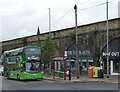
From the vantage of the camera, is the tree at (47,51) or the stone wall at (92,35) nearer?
the stone wall at (92,35)

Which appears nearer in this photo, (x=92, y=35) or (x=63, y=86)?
(x=63, y=86)

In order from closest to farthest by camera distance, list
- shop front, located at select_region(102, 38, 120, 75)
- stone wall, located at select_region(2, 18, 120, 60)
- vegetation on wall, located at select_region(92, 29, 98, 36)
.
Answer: shop front, located at select_region(102, 38, 120, 75) < stone wall, located at select_region(2, 18, 120, 60) < vegetation on wall, located at select_region(92, 29, 98, 36)

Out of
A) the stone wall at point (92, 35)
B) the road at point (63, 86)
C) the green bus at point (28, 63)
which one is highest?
the stone wall at point (92, 35)

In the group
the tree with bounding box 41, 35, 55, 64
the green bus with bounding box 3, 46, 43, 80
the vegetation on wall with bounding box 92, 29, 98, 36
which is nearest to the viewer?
the green bus with bounding box 3, 46, 43, 80

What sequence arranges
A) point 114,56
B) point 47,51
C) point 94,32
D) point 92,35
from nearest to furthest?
1. point 114,56
2. point 47,51
3. point 94,32
4. point 92,35

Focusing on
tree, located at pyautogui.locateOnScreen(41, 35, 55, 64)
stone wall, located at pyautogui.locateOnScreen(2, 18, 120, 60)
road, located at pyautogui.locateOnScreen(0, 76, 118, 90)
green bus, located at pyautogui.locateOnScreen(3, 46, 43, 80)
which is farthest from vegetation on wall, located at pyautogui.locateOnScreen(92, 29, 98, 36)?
road, located at pyautogui.locateOnScreen(0, 76, 118, 90)

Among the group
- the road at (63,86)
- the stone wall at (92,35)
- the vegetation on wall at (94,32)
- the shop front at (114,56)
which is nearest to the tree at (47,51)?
the stone wall at (92,35)

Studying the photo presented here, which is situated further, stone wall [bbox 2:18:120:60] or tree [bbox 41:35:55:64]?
tree [bbox 41:35:55:64]

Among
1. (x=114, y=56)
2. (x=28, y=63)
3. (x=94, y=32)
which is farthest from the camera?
(x=94, y=32)

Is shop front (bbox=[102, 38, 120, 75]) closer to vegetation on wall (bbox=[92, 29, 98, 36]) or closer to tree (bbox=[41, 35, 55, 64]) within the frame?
vegetation on wall (bbox=[92, 29, 98, 36])

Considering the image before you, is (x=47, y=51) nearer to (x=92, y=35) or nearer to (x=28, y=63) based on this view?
(x=92, y=35)

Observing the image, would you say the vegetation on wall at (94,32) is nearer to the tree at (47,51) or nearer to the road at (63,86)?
the tree at (47,51)

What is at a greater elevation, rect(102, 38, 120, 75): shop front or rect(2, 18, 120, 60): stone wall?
rect(2, 18, 120, 60): stone wall

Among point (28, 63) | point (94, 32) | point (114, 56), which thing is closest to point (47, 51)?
point (94, 32)
